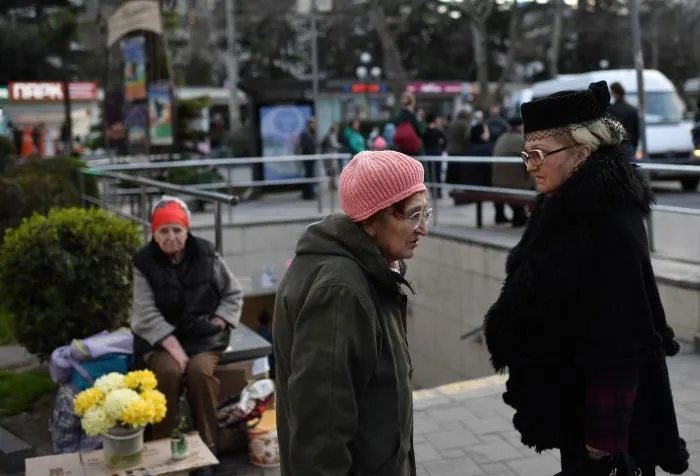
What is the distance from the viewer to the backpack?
41.5 ft

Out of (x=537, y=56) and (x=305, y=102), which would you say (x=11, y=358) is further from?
(x=537, y=56)

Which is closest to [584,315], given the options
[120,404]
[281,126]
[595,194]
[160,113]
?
[595,194]

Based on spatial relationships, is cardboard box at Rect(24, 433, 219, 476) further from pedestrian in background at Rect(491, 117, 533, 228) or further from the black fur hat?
pedestrian in background at Rect(491, 117, 533, 228)

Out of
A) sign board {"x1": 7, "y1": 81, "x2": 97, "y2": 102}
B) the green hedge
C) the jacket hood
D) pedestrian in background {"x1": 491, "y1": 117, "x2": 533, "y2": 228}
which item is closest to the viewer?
the jacket hood

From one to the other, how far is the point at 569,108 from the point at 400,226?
0.67 meters

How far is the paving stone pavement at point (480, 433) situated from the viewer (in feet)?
15.6

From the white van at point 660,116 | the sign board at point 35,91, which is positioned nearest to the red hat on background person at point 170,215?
the white van at point 660,116

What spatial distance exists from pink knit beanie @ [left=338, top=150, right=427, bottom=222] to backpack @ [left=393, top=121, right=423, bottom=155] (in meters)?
10.3

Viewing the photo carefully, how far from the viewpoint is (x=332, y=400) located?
2.20 metres

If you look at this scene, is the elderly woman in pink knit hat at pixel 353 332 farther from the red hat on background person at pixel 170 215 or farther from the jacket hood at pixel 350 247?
the red hat on background person at pixel 170 215

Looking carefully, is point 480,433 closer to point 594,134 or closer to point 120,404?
point 120,404

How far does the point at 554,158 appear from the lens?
2.69 m

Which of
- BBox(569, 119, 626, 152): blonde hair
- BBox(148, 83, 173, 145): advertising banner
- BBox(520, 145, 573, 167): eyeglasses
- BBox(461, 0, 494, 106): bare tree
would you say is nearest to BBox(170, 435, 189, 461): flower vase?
BBox(520, 145, 573, 167): eyeglasses

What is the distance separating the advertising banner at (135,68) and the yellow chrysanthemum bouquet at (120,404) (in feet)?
40.7
